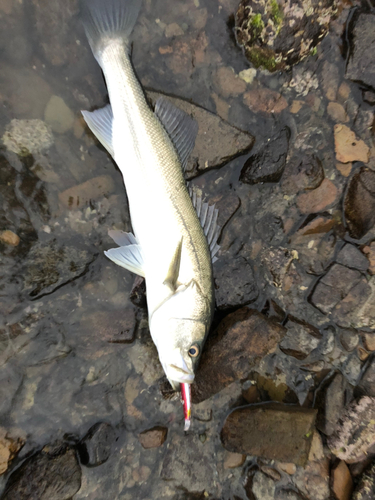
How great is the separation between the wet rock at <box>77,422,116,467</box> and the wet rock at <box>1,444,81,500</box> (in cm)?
9

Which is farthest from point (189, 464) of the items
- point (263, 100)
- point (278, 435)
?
point (263, 100)

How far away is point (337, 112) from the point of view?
3.17 m

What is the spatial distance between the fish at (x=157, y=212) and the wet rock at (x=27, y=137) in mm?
464

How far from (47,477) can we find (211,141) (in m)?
3.67

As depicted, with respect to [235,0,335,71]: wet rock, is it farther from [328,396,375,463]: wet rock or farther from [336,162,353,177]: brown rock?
[328,396,375,463]: wet rock

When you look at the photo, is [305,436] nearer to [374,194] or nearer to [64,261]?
[374,194]

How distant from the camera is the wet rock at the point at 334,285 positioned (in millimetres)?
3186

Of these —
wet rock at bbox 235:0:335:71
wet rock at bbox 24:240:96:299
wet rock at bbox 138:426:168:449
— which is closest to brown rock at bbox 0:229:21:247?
wet rock at bbox 24:240:96:299

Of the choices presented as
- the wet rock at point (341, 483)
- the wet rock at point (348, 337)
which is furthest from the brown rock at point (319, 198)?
the wet rock at point (341, 483)

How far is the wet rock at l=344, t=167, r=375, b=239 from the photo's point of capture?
311 centimetres

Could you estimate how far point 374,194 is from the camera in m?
3.12

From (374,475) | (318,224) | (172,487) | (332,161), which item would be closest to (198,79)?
(332,161)

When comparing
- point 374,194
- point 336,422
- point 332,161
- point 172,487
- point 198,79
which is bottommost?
point 172,487

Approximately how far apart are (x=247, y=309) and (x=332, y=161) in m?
1.92
